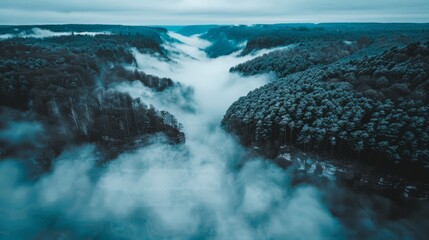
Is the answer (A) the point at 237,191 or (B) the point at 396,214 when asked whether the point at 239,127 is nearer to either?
(A) the point at 237,191

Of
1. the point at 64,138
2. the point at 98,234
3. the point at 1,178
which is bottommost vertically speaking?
the point at 98,234

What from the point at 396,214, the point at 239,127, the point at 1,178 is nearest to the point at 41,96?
the point at 1,178

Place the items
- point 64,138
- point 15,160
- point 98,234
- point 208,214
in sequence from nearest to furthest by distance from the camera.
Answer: point 98,234 → point 208,214 → point 15,160 → point 64,138

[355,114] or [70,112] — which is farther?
[70,112]

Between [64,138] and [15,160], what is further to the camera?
[64,138]

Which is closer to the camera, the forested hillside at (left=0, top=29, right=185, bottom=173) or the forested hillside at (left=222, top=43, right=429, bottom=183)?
the forested hillside at (left=222, top=43, right=429, bottom=183)

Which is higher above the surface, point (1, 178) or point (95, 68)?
point (95, 68)

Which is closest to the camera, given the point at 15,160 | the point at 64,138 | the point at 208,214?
the point at 208,214

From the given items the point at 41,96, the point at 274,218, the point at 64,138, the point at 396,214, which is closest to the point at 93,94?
the point at 41,96

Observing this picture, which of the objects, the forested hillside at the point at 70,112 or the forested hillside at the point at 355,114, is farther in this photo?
the forested hillside at the point at 70,112

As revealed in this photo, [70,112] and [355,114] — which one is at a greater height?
[355,114]
